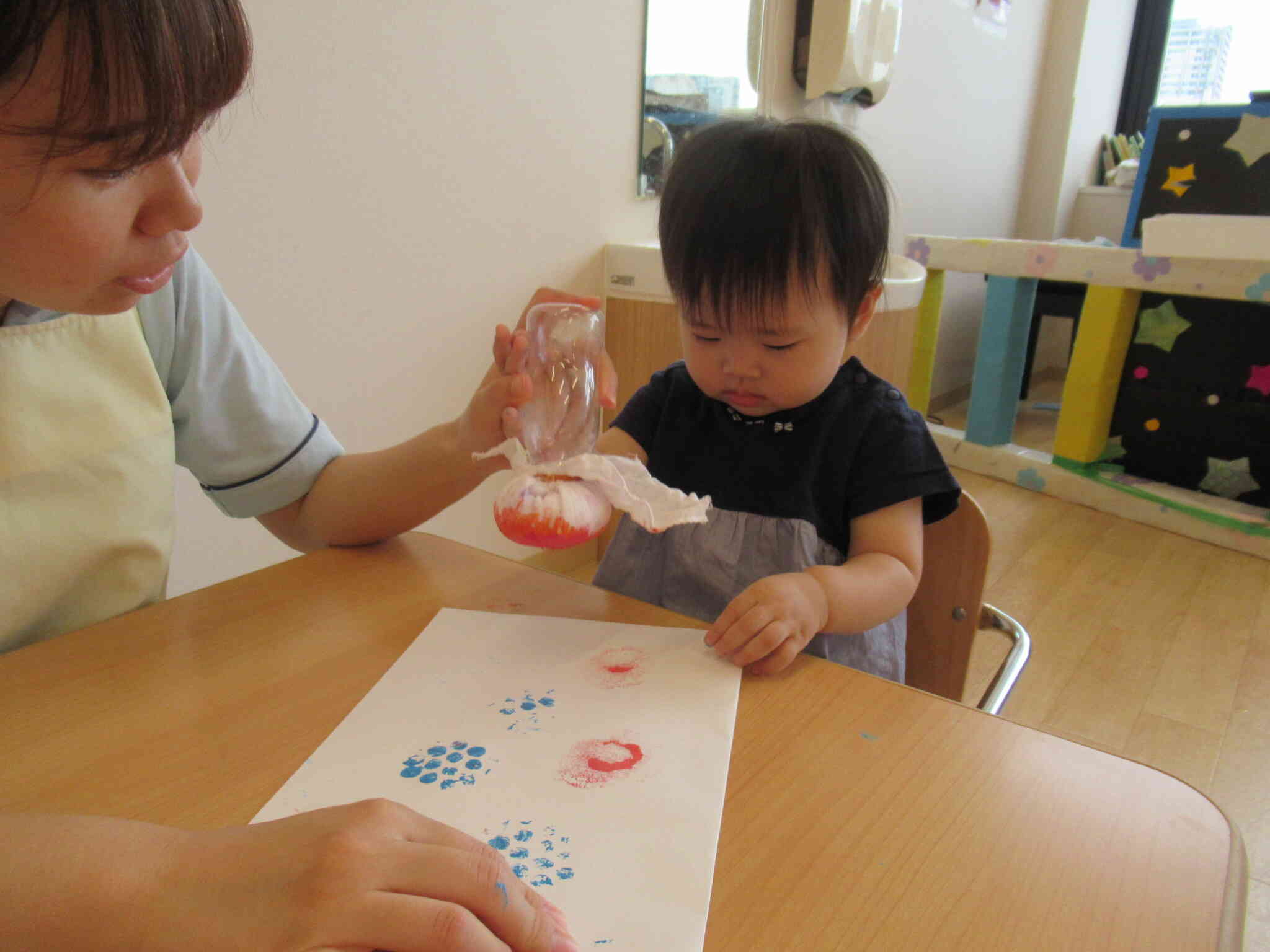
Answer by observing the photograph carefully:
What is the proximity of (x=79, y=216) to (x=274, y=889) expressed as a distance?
0.29 metres

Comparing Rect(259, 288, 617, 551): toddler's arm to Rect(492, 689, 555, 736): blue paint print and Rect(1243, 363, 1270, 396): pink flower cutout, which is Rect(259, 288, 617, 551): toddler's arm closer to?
Rect(492, 689, 555, 736): blue paint print

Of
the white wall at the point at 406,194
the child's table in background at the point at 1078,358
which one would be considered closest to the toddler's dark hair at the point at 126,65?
the white wall at the point at 406,194

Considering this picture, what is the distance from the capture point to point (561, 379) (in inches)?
26.1

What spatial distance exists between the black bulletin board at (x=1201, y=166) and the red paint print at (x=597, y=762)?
2629 millimetres

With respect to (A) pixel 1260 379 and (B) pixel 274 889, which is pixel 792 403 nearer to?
(B) pixel 274 889

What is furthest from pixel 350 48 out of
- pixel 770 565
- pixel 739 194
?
pixel 770 565

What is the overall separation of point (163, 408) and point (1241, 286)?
238 cm

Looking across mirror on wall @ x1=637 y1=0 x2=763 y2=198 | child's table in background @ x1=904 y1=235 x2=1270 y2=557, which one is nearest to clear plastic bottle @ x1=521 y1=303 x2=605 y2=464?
mirror on wall @ x1=637 y1=0 x2=763 y2=198

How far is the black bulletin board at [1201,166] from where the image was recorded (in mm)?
2297

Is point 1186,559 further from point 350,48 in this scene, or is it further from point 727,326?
point 350,48

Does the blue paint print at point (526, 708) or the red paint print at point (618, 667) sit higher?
the blue paint print at point (526, 708)

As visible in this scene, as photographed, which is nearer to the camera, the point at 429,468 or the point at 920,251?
the point at 429,468

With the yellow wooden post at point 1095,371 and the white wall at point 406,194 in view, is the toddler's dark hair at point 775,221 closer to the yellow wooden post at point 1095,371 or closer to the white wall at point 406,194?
the white wall at point 406,194

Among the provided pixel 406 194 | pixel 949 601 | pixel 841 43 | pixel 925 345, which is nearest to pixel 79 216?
pixel 949 601
